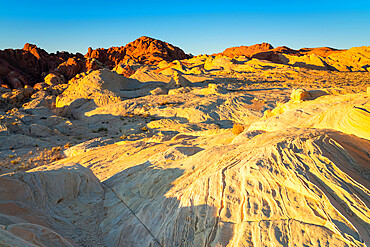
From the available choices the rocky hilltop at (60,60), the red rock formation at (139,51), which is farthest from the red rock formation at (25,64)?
the red rock formation at (139,51)

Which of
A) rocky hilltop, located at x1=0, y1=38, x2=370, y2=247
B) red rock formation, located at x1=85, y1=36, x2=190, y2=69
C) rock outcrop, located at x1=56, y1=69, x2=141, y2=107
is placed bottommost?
rock outcrop, located at x1=56, y1=69, x2=141, y2=107

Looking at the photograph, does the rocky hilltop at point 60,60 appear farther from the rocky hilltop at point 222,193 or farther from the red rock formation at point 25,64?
the rocky hilltop at point 222,193

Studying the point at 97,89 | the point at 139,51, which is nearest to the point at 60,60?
the point at 139,51

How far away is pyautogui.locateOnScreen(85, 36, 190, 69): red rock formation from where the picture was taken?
338 feet

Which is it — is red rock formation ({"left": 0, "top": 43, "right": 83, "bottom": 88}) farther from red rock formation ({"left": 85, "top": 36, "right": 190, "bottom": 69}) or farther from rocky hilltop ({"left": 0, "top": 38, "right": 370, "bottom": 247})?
rocky hilltop ({"left": 0, "top": 38, "right": 370, "bottom": 247})

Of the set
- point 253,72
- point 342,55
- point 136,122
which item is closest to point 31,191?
point 136,122

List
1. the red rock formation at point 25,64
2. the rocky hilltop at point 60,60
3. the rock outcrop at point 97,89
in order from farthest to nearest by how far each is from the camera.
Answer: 1. the rocky hilltop at point 60,60
2. the red rock formation at point 25,64
3. the rock outcrop at point 97,89

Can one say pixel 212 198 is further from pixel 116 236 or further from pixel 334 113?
pixel 334 113

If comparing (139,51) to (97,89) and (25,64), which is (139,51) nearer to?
(25,64)

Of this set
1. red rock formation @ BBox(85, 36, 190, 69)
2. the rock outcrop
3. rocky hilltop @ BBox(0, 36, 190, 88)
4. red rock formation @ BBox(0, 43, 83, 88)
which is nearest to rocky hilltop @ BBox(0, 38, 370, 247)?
the rock outcrop

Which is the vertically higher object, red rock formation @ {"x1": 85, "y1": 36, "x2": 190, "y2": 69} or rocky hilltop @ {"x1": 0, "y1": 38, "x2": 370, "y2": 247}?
red rock formation @ {"x1": 85, "y1": 36, "x2": 190, "y2": 69}

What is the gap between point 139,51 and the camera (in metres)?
109

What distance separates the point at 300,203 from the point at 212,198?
157cm

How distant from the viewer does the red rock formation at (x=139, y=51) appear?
103 meters
